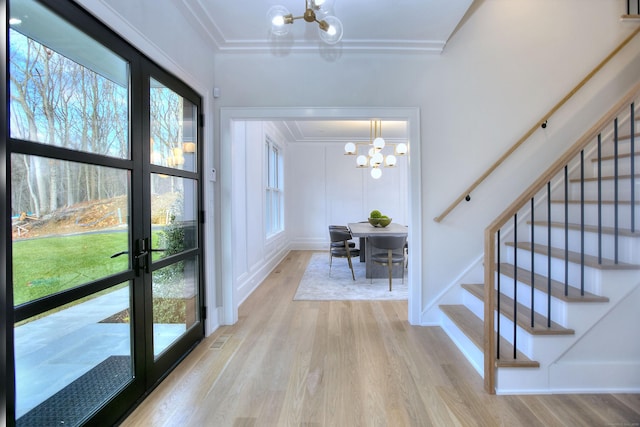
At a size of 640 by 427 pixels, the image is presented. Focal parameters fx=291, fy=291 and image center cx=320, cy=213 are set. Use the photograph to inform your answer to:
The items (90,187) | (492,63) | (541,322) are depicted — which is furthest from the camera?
(492,63)

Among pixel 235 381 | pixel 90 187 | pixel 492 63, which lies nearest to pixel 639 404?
pixel 235 381

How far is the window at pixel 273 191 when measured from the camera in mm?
6062

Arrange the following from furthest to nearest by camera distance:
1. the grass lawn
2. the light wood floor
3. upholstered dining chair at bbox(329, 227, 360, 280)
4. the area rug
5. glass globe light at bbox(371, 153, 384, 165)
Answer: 1. glass globe light at bbox(371, 153, 384, 165)
2. upholstered dining chair at bbox(329, 227, 360, 280)
3. the area rug
4. the light wood floor
5. the grass lawn

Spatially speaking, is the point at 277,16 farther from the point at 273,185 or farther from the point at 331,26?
the point at 273,185

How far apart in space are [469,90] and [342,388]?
3027 mm

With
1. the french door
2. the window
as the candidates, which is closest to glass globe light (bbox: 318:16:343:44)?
the french door

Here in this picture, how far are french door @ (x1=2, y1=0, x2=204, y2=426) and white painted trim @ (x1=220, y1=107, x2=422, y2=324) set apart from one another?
0.74m

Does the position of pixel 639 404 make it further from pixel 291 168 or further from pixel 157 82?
pixel 291 168

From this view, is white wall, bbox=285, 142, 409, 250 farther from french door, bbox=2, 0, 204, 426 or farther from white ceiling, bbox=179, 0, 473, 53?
french door, bbox=2, 0, 204, 426

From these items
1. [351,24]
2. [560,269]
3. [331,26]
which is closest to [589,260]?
[560,269]

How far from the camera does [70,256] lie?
1.46m

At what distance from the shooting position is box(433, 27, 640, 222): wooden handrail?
9.52 feet

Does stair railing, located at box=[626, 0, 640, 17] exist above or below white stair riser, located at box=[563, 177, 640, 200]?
above

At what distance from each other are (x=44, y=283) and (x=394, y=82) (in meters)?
3.14
